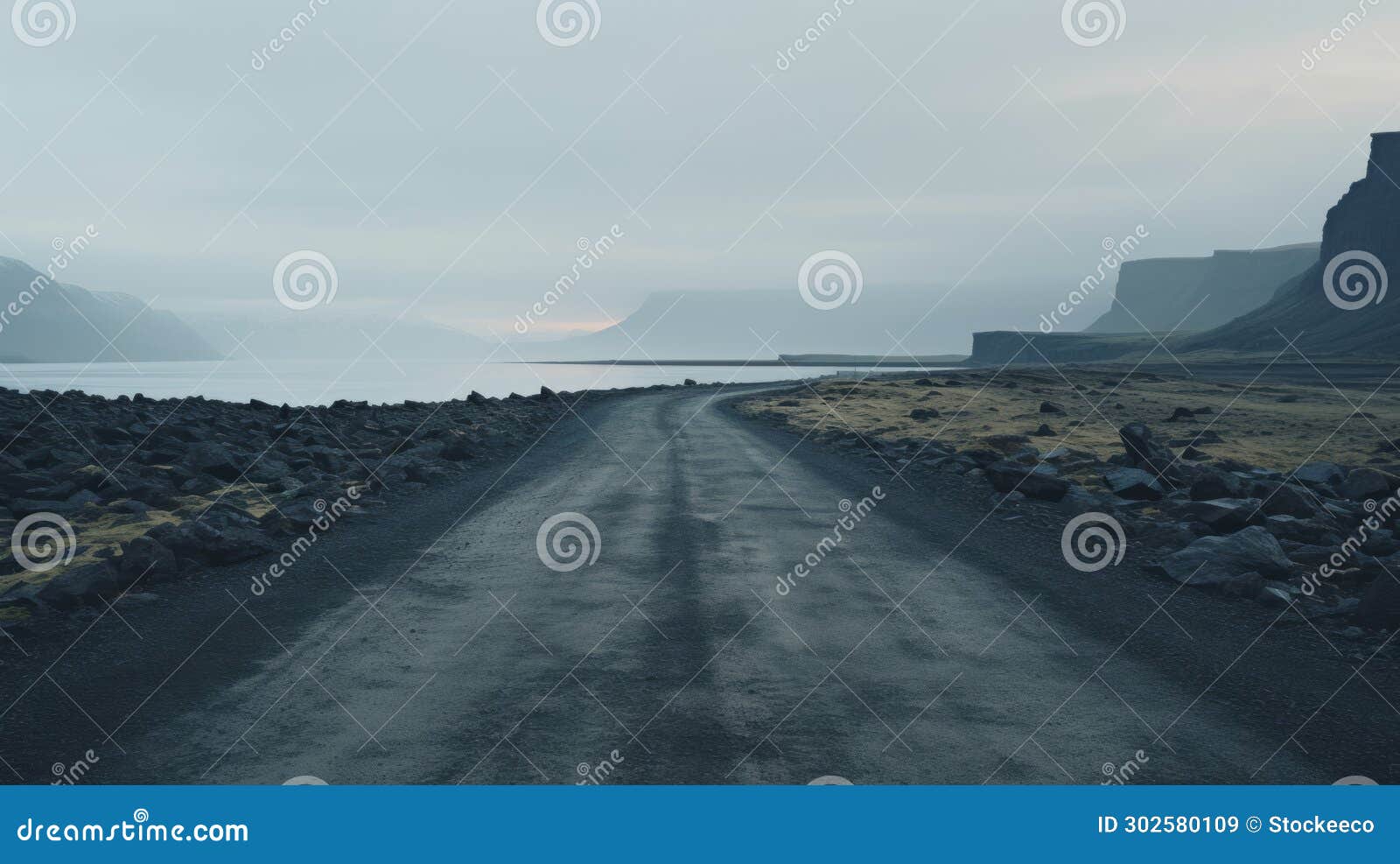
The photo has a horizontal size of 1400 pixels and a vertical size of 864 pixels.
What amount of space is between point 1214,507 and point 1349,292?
174620mm

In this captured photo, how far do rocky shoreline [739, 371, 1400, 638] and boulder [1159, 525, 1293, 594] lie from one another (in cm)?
2

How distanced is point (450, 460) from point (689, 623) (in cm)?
1509

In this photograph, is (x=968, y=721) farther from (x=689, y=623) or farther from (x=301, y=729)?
(x=301, y=729)

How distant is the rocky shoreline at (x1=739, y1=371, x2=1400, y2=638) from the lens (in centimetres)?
1049

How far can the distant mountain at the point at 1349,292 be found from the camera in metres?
156

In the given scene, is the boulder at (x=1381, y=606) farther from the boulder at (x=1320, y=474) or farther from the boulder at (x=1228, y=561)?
the boulder at (x=1320, y=474)

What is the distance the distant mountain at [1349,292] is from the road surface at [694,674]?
169791mm

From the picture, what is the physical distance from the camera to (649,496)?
16781mm

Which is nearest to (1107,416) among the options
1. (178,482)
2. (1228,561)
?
(1228,561)

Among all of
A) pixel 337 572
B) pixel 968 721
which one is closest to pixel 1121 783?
pixel 968 721

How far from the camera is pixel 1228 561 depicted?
11.2 metres

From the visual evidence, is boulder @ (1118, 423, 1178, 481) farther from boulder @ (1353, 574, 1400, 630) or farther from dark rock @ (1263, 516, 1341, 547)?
boulder @ (1353, 574, 1400, 630)

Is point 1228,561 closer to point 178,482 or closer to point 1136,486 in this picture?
point 1136,486

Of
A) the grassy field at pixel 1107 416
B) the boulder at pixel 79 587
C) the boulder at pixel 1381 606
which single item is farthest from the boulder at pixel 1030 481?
the boulder at pixel 79 587
